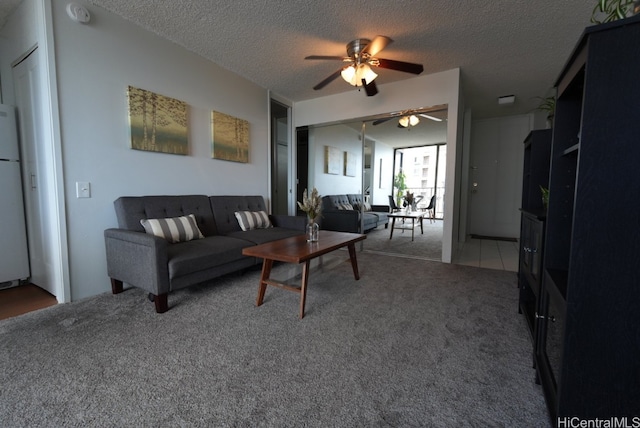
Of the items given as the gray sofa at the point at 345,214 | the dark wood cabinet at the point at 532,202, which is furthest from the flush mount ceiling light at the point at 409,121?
the dark wood cabinet at the point at 532,202

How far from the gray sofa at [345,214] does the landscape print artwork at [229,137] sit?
1639 millimetres

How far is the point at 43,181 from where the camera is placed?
2262 millimetres

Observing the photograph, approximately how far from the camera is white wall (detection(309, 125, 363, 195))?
4641mm

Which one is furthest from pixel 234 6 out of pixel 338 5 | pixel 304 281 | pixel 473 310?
pixel 473 310

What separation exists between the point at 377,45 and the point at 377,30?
240mm

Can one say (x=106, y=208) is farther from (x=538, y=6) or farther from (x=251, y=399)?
(x=538, y=6)

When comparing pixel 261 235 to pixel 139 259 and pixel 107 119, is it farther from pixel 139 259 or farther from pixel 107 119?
pixel 107 119

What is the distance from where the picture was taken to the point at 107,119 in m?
2.44

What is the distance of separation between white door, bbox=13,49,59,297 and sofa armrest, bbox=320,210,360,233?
338 cm

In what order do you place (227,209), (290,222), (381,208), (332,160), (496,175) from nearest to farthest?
1. (227,209)
2. (290,222)
3. (332,160)
4. (381,208)
5. (496,175)

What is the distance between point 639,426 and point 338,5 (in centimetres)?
282

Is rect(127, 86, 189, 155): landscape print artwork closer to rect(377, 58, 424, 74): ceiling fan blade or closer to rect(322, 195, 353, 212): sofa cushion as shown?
rect(377, 58, 424, 74): ceiling fan blade

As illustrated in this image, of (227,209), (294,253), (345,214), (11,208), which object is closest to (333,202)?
(345,214)

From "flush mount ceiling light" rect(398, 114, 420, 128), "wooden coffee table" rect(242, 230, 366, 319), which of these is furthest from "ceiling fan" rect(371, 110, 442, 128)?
"wooden coffee table" rect(242, 230, 366, 319)
